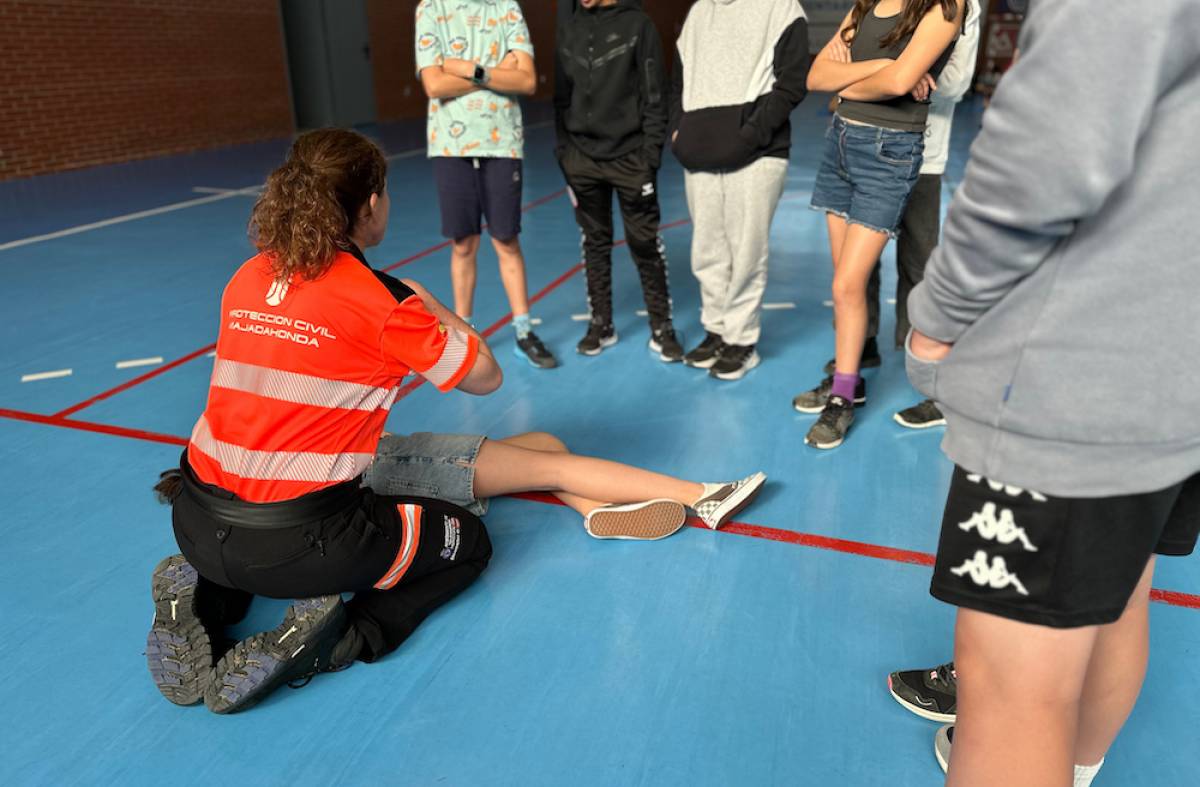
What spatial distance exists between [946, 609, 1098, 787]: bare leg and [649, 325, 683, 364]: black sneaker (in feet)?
8.34

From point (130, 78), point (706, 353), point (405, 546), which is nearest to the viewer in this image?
point (405, 546)

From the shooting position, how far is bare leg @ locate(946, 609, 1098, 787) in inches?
39.3

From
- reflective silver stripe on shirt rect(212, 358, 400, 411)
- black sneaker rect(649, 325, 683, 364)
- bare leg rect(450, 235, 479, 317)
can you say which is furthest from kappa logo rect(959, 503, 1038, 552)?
bare leg rect(450, 235, 479, 317)

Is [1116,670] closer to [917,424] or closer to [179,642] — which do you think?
[179,642]

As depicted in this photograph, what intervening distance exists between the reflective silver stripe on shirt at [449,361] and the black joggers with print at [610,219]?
1.78 metres

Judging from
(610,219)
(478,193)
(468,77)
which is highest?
(468,77)

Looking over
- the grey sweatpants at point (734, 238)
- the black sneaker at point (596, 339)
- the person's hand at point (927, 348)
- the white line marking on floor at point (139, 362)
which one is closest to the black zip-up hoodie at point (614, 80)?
the grey sweatpants at point (734, 238)

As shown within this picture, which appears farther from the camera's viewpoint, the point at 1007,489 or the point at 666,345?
the point at 666,345

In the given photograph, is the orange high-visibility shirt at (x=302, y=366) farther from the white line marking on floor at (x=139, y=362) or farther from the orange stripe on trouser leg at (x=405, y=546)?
the white line marking on floor at (x=139, y=362)

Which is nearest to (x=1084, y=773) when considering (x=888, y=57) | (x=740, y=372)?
(x=888, y=57)

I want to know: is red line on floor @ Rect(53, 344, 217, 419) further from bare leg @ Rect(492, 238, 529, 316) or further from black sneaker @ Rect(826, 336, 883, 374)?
black sneaker @ Rect(826, 336, 883, 374)

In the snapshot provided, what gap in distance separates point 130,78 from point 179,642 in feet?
29.6

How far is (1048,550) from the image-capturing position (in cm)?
96

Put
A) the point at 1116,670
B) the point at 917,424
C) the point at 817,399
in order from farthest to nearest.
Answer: the point at 817,399, the point at 917,424, the point at 1116,670
